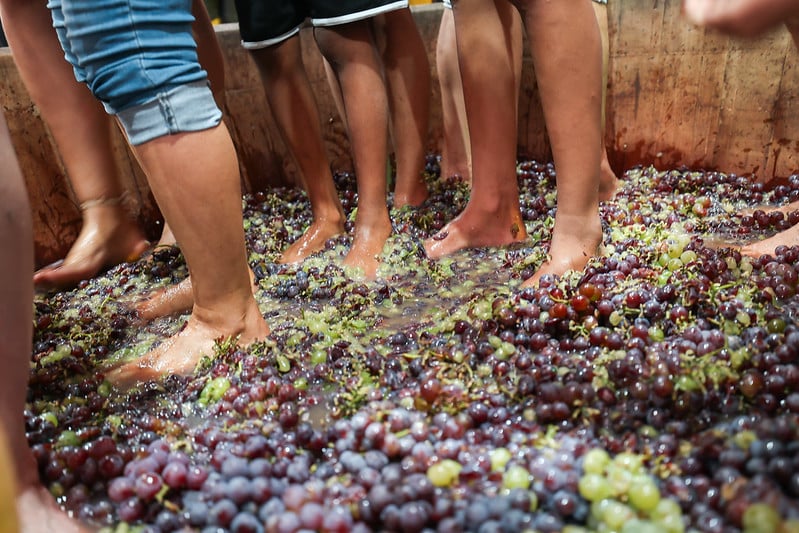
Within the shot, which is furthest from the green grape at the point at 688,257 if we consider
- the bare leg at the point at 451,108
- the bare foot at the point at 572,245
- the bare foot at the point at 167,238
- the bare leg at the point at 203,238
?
the bare foot at the point at 167,238

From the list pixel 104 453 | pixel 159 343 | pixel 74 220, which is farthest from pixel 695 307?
pixel 74 220

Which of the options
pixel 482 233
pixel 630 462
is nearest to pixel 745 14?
pixel 630 462

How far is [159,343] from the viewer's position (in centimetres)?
164

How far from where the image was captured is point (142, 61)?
3.94ft

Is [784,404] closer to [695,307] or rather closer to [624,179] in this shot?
[695,307]

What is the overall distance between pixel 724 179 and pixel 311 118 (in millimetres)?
1603

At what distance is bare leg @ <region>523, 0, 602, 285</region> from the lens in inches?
57.6

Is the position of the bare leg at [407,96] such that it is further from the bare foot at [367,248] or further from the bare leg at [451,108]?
the bare foot at [367,248]

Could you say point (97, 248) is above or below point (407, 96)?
below

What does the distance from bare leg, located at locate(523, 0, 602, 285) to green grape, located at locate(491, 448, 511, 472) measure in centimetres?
70

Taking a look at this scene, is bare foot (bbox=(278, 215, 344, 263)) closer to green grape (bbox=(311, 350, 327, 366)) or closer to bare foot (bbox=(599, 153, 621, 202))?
green grape (bbox=(311, 350, 327, 366))

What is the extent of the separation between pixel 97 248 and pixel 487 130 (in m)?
1.41

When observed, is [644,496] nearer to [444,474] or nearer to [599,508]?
[599,508]

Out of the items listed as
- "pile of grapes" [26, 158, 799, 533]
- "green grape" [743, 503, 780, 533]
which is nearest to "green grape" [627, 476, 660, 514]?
"pile of grapes" [26, 158, 799, 533]
